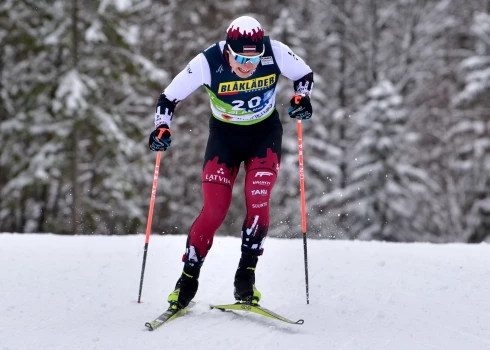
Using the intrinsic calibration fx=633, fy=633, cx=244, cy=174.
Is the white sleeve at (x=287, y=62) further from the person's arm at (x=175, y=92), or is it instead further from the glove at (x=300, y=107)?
the person's arm at (x=175, y=92)

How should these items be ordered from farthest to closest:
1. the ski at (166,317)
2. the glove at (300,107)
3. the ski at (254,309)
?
1. the glove at (300,107)
2. the ski at (254,309)
3. the ski at (166,317)

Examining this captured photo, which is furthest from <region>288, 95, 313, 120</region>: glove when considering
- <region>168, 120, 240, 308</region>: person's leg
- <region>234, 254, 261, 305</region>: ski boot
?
<region>234, 254, 261, 305</region>: ski boot

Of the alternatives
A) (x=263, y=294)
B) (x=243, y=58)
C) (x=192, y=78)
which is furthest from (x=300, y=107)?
(x=263, y=294)

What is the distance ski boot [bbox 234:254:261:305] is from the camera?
473 cm

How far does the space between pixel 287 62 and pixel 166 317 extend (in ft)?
7.06

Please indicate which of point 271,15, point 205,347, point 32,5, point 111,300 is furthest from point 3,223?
point 205,347

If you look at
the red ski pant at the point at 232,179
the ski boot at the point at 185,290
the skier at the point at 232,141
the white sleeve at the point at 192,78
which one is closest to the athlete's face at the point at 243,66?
the skier at the point at 232,141

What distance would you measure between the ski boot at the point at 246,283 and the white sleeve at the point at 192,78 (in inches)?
53.4

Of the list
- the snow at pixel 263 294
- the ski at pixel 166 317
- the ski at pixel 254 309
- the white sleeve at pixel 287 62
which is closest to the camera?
the snow at pixel 263 294

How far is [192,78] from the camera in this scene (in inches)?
187

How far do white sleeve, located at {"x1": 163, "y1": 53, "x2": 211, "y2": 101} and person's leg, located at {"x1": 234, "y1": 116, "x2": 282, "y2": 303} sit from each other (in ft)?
2.20

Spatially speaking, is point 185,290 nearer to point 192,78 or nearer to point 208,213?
point 208,213

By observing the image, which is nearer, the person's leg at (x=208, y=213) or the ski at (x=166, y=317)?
the ski at (x=166, y=317)

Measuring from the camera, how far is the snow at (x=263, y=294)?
4.11m
